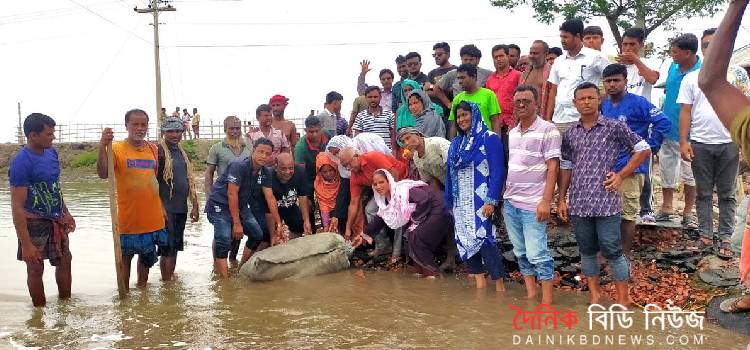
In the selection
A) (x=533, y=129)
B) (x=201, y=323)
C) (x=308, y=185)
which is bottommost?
(x=201, y=323)

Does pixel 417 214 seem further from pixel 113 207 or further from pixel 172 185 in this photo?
pixel 113 207

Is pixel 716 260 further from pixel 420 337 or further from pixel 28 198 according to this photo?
pixel 28 198

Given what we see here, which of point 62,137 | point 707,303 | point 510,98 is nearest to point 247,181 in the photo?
point 510,98

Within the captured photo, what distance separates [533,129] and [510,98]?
6.29ft

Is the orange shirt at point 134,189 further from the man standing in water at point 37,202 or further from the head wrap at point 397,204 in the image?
→ the head wrap at point 397,204

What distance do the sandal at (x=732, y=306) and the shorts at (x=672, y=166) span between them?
189cm

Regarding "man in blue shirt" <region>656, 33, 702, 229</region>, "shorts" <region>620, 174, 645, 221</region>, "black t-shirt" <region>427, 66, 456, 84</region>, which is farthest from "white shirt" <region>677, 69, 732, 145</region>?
"black t-shirt" <region>427, 66, 456, 84</region>

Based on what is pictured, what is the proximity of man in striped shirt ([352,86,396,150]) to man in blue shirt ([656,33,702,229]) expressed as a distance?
3.20 m

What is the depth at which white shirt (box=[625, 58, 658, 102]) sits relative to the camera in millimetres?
6078

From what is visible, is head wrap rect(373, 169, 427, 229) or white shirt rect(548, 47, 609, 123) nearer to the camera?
white shirt rect(548, 47, 609, 123)

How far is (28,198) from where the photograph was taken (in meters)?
5.46

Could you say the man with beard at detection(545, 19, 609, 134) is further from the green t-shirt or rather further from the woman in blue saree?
the woman in blue saree

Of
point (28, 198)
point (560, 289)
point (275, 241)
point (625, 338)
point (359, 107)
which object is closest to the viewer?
point (625, 338)

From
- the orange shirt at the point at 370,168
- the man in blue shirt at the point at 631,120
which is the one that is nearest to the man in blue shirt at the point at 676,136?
the man in blue shirt at the point at 631,120
